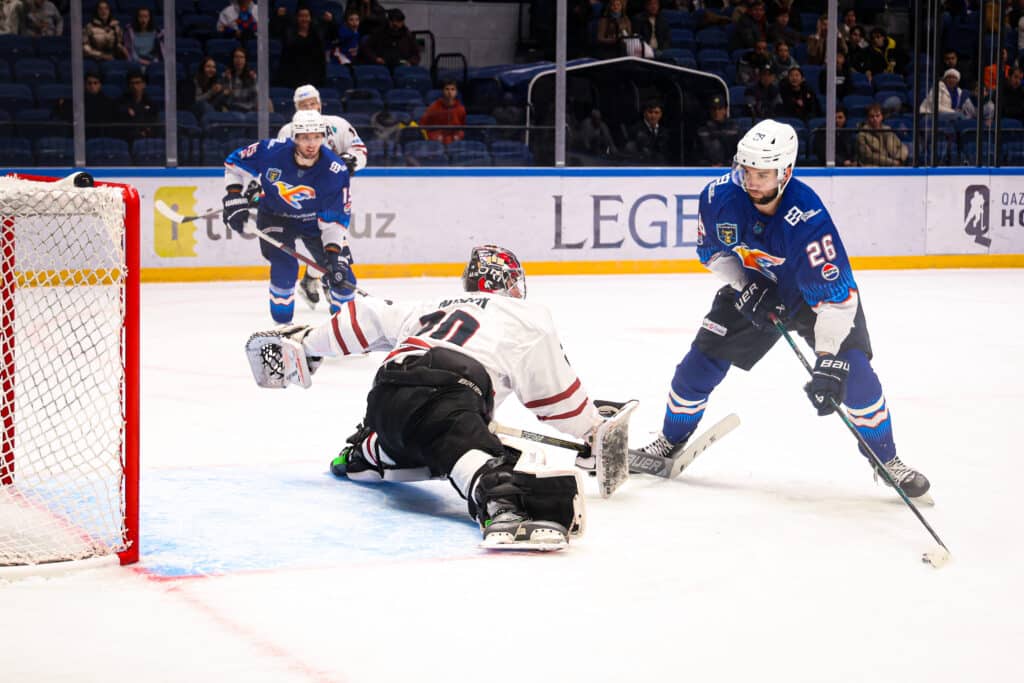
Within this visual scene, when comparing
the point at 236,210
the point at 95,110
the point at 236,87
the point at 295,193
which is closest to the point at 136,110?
the point at 95,110

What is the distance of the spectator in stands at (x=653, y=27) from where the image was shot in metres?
11.2

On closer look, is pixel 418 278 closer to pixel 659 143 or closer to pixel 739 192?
pixel 659 143

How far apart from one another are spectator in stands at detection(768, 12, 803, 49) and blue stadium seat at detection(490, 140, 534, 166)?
8.71ft

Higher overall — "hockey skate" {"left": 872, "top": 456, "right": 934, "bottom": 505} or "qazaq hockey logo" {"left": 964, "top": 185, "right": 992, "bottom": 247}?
"qazaq hockey logo" {"left": 964, "top": 185, "right": 992, "bottom": 247}

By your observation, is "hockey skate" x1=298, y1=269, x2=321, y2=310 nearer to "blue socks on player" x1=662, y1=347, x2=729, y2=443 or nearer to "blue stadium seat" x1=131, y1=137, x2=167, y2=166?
"blue stadium seat" x1=131, y1=137, x2=167, y2=166

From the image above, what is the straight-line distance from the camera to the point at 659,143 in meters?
10.6

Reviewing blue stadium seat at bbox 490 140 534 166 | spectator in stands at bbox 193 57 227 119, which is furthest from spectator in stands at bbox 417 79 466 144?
spectator in stands at bbox 193 57 227 119

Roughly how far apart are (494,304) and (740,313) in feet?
2.75

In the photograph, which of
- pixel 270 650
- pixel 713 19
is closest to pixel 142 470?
pixel 270 650

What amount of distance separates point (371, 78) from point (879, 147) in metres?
3.87

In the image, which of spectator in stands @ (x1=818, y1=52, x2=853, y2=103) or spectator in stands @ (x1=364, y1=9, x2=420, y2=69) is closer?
spectator in stands @ (x1=364, y1=9, x2=420, y2=69)

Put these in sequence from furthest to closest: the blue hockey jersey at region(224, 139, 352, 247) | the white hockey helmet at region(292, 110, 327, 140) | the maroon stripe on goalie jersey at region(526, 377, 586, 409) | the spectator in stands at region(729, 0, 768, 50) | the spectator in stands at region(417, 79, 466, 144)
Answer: the spectator in stands at region(729, 0, 768, 50) → the spectator in stands at region(417, 79, 466, 144) → the blue hockey jersey at region(224, 139, 352, 247) → the white hockey helmet at region(292, 110, 327, 140) → the maroon stripe on goalie jersey at region(526, 377, 586, 409)

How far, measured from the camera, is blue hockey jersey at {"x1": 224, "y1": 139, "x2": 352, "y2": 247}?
7285 mm

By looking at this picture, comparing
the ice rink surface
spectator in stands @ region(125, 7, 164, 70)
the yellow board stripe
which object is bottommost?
the ice rink surface
